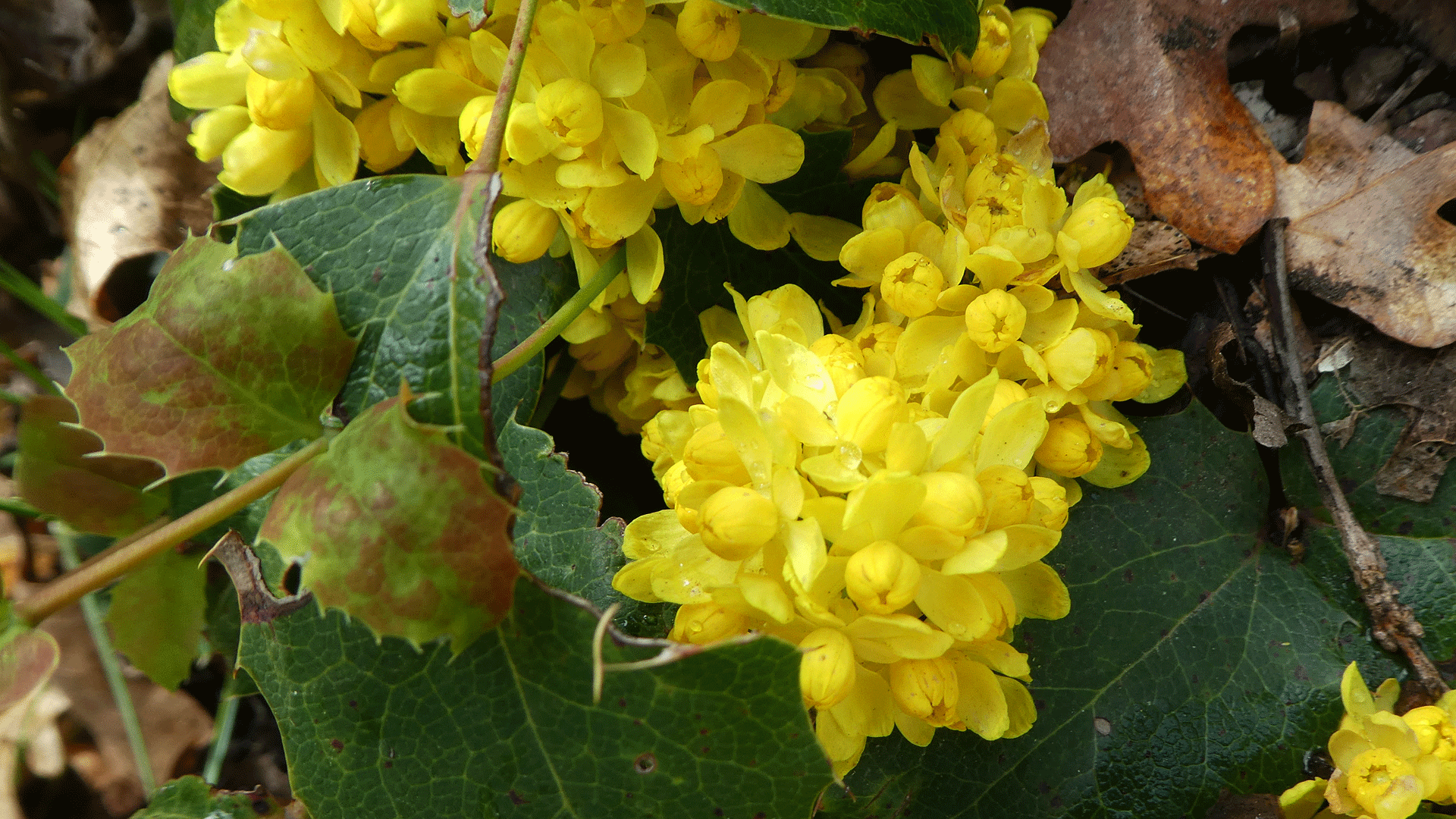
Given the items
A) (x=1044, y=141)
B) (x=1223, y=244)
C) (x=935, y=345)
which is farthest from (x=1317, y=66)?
(x=935, y=345)

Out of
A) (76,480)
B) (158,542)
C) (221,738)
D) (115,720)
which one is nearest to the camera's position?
(158,542)

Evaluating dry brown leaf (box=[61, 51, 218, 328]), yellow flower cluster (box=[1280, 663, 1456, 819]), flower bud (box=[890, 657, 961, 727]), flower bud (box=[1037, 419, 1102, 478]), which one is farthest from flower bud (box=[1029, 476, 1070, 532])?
dry brown leaf (box=[61, 51, 218, 328])

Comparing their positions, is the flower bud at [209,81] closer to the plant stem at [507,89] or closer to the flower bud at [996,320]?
the plant stem at [507,89]

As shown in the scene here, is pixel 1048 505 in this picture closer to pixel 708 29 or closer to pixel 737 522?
pixel 737 522

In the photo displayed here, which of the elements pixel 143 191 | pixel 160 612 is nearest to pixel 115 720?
pixel 160 612

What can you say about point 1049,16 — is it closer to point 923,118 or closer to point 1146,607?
point 923,118

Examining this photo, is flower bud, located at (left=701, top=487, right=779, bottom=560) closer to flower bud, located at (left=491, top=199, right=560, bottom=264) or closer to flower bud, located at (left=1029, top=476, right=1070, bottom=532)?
flower bud, located at (left=1029, top=476, right=1070, bottom=532)

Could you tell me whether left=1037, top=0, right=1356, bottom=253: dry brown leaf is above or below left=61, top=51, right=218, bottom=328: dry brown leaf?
above
